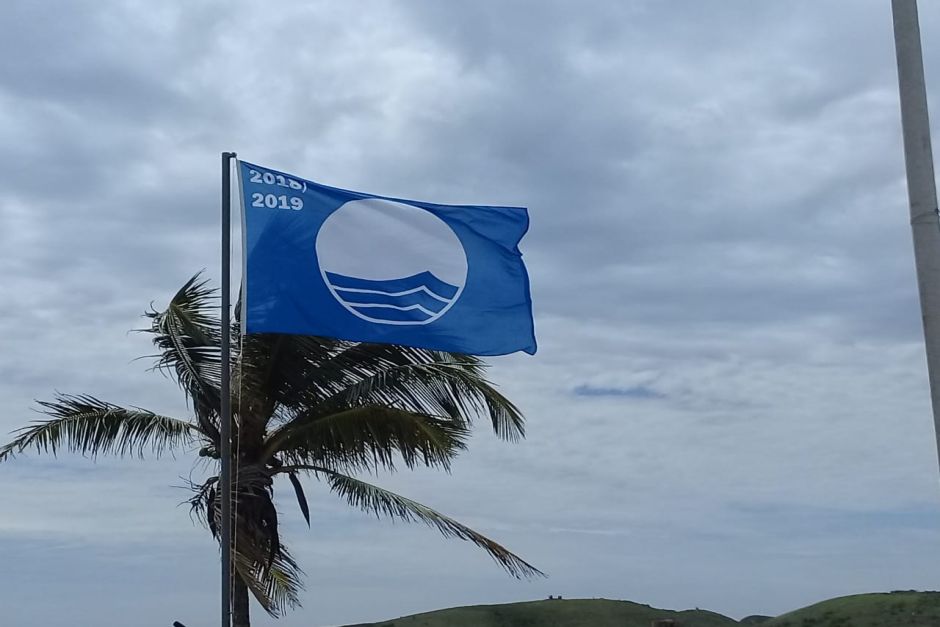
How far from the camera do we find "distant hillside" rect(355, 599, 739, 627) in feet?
75.2

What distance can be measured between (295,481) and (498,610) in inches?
296

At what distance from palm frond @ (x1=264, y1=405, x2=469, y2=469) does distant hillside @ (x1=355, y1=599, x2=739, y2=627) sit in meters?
5.83

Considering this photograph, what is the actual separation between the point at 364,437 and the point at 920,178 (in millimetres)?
9403

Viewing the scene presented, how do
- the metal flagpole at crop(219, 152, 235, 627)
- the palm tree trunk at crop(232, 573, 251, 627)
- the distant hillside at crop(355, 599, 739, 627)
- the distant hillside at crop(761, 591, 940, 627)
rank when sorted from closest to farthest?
1. the metal flagpole at crop(219, 152, 235, 627)
2. the palm tree trunk at crop(232, 573, 251, 627)
3. the distant hillside at crop(761, 591, 940, 627)
4. the distant hillside at crop(355, 599, 739, 627)

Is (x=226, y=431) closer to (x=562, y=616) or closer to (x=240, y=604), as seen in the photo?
(x=240, y=604)

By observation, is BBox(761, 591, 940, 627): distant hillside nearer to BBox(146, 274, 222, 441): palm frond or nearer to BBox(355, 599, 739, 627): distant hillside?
BBox(355, 599, 739, 627): distant hillside

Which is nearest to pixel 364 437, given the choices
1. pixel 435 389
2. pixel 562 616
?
pixel 435 389

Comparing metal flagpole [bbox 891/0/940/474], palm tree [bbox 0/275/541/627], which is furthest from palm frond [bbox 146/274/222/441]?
metal flagpole [bbox 891/0/940/474]

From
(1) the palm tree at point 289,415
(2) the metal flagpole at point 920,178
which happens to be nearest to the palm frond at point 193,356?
(1) the palm tree at point 289,415

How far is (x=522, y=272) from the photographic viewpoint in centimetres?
1434

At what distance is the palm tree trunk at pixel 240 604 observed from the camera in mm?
16328

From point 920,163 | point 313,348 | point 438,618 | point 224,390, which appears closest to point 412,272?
point 224,390

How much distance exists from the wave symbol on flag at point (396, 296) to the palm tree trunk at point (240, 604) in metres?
4.87

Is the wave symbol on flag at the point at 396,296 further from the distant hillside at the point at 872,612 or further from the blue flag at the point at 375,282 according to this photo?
the distant hillside at the point at 872,612
